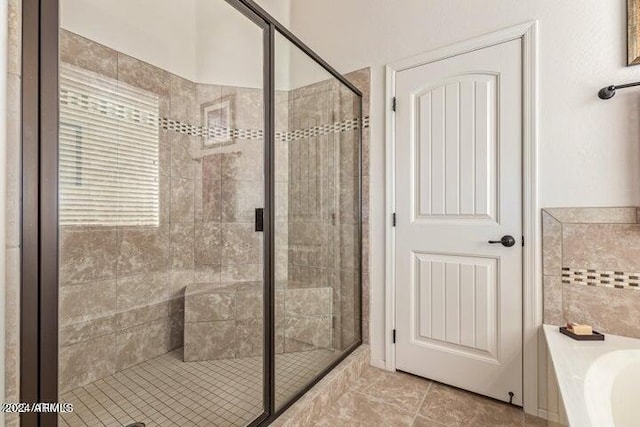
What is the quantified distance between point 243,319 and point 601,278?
73.9 inches

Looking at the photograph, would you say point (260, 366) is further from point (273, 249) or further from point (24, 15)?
point (24, 15)

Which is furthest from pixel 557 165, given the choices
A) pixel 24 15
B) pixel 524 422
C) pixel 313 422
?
pixel 24 15

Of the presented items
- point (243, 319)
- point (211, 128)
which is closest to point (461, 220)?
point (243, 319)

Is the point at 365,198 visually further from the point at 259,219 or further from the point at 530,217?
the point at 530,217

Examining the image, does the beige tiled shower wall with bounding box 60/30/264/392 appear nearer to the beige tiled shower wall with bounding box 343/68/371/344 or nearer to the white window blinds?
the white window blinds

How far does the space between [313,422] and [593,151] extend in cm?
189

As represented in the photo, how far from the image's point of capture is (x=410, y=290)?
199 centimetres

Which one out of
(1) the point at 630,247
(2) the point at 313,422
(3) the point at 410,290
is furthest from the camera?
(3) the point at 410,290

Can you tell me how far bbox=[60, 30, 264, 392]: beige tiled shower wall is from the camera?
1.60 m

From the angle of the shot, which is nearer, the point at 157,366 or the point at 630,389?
the point at 630,389

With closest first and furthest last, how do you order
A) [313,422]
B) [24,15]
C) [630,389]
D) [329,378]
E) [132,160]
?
[24,15], [630,389], [313,422], [329,378], [132,160]

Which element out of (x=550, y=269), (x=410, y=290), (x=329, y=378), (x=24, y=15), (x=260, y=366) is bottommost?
(x=329, y=378)

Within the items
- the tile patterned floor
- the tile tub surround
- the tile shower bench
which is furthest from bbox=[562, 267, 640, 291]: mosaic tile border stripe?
the tile shower bench

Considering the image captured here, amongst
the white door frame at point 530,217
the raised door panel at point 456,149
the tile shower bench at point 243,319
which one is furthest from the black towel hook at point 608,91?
the tile shower bench at point 243,319
